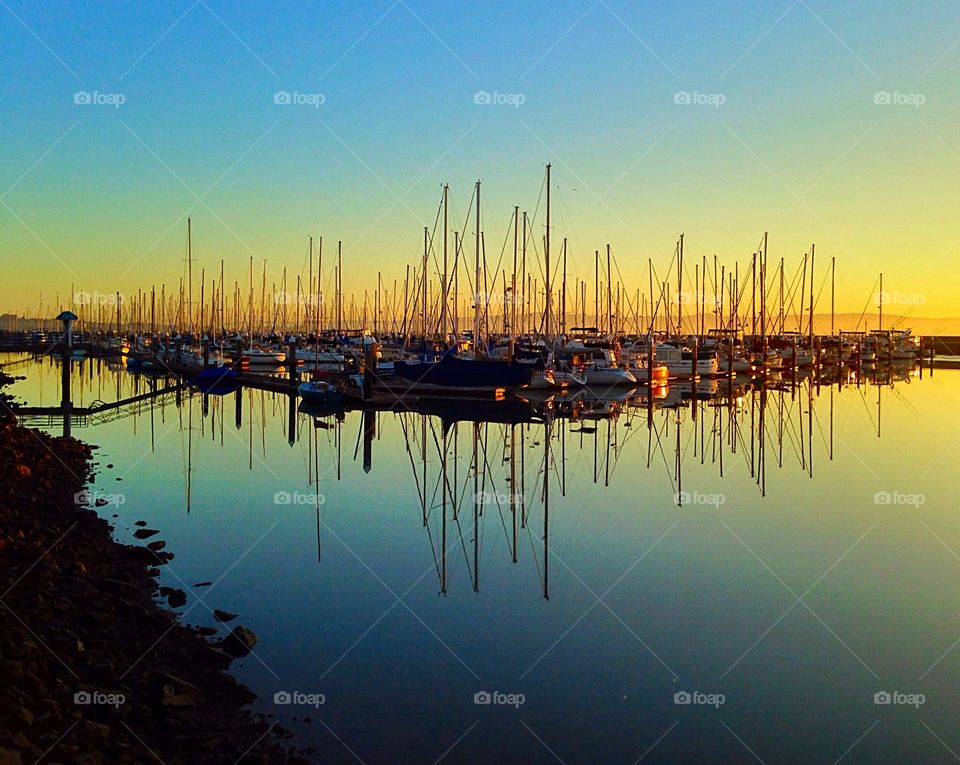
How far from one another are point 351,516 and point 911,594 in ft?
37.5

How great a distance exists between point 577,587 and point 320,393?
98.7ft

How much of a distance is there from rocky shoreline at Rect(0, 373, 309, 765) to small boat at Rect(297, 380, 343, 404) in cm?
2742

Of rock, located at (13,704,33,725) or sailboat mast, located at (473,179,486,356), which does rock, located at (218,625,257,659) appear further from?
sailboat mast, located at (473,179,486,356)

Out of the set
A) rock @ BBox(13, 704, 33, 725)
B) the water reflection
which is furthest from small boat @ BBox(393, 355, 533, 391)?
rock @ BBox(13, 704, 33, 725)

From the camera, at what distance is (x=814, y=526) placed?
20016 mm

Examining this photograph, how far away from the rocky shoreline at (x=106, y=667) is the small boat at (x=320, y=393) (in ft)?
90.0

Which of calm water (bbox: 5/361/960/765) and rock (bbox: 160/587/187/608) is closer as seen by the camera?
calm water (bbox: 5/361/960/765)

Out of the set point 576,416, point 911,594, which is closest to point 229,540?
point 911,594

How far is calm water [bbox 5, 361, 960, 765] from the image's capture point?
9.95 m

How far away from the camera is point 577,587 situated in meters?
15.1

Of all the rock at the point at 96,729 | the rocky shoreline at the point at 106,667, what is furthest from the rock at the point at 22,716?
the rock at the point at 96,729

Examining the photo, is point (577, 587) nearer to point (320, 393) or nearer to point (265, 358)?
point (320, 393)

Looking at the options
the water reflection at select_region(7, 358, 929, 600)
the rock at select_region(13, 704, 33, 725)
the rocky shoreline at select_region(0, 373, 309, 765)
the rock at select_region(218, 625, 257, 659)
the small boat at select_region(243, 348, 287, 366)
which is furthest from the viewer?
the small boat at select_region(243, 348, 287, 366)

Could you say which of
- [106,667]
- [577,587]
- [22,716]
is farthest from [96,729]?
[577,587]
